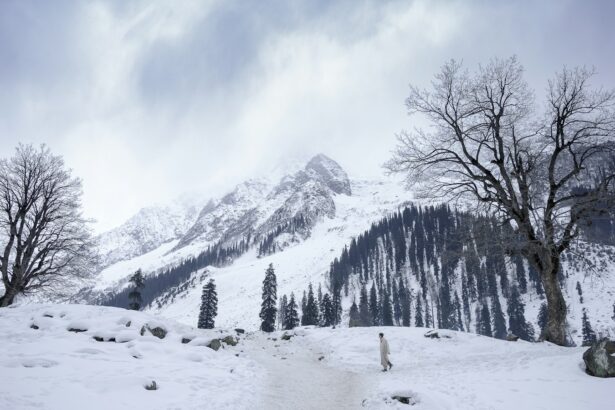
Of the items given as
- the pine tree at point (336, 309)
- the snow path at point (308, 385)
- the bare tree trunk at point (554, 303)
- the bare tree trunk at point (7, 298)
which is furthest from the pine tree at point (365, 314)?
the bare tree trunk at point (7, 298)

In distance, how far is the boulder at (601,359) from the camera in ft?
28.0

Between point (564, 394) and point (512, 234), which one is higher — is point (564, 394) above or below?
below

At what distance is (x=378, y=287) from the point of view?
128 metres

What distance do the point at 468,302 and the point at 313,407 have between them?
120 metres

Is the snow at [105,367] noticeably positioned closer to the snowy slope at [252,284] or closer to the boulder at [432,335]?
the boulder at [432,335]

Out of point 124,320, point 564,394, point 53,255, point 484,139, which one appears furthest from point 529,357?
point 53,255

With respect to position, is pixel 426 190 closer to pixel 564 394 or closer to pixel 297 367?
pixel 564 394

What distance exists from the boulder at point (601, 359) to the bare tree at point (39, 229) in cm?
2460

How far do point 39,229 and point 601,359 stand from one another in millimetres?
26022

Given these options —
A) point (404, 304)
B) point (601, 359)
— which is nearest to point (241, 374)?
point (601, 359)

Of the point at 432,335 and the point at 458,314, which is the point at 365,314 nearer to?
the point at 458,314

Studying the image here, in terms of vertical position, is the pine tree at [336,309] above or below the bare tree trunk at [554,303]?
below

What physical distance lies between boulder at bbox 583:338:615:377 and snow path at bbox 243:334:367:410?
6.35m

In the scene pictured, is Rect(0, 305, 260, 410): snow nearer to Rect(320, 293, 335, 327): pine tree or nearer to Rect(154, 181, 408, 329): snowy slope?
Rect(320, 293, 335, 327): pine tree
